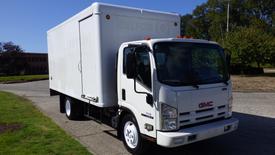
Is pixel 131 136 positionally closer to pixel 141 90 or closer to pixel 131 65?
pixel 141 90

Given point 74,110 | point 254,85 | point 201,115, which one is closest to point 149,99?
point 201,115

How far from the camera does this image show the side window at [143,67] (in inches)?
202

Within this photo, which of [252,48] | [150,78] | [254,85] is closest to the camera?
[150,78]

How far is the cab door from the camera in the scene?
→ 5.11 metres

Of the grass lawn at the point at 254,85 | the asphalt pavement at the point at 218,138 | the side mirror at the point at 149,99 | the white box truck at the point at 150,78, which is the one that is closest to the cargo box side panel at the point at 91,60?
the white box truck at the point at 150,78

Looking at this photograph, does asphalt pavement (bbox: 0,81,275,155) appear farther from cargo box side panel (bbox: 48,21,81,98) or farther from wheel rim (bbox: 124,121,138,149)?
cargo box side panel (bbox: 48,21,81,98)

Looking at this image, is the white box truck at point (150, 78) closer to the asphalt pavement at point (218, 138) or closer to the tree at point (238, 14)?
the asphalt pavement at point (218, 138)

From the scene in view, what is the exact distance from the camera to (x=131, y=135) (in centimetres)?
581

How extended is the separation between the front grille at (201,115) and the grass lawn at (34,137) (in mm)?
2231

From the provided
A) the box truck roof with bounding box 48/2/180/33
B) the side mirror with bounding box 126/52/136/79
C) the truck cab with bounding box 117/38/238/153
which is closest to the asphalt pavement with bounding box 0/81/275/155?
the truck cab with bounding box 117/38/238/153

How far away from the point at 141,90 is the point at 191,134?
1.22 metres

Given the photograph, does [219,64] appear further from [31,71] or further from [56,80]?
[31,71]

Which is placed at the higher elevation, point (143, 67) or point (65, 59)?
point (65, 59)

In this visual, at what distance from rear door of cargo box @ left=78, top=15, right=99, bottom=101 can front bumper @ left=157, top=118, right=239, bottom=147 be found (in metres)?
2.34
